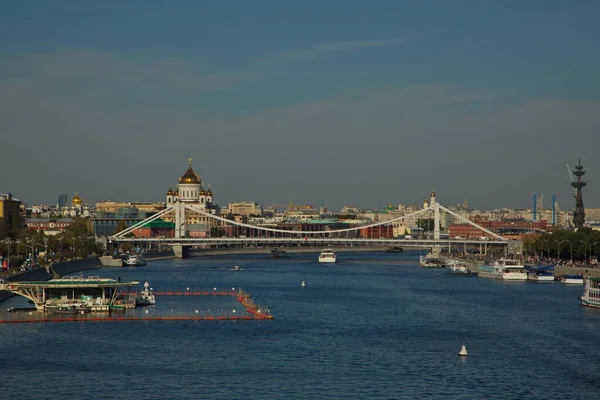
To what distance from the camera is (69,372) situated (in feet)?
87.4

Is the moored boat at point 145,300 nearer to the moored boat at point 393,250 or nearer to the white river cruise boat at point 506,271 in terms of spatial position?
the white river cruise boat at point 506,271

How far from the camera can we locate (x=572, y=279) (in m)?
57.0

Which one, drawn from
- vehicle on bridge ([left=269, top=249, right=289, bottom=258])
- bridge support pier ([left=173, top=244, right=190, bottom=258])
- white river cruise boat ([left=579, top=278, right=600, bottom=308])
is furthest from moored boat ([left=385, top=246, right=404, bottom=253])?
white river cruise boat ([left=579, top=278, right=600, bottom=308])

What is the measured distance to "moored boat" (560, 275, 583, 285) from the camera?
185ft

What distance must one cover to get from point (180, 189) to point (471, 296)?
8412 cm

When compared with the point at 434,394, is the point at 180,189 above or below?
above

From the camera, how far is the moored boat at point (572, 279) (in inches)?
2226

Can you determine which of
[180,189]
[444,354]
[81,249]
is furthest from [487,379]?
[180,189]

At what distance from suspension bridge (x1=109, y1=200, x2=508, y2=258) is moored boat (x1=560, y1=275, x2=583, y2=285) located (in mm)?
24835

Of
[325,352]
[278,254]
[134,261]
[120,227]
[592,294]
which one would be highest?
[120,227]

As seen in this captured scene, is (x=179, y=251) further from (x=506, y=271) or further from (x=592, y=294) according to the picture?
(x=592, y=294)

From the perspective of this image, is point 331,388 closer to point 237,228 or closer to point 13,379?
point 13,379

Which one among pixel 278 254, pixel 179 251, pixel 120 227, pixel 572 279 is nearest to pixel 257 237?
pixel 120 227

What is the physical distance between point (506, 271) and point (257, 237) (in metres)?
56.9
